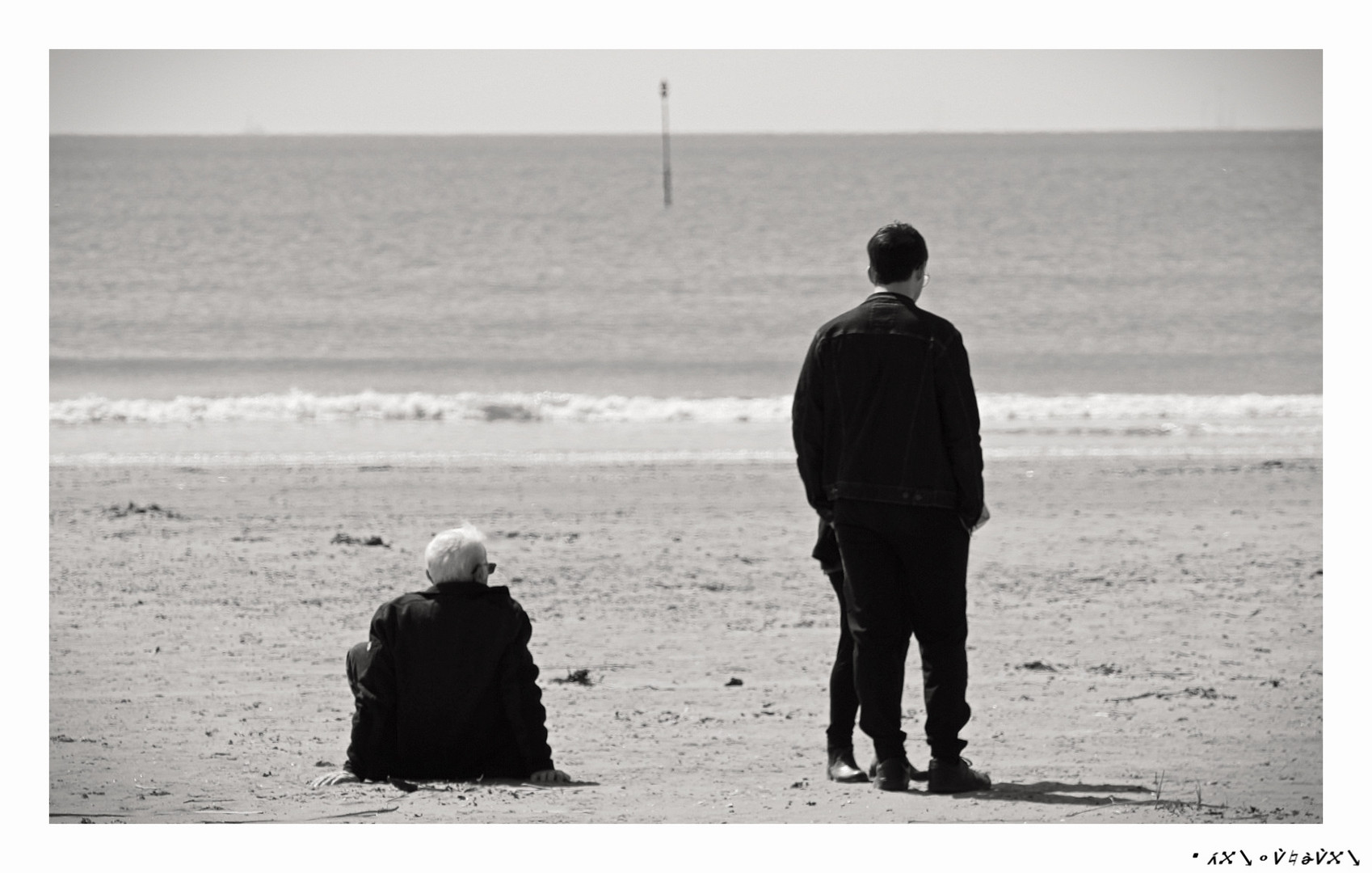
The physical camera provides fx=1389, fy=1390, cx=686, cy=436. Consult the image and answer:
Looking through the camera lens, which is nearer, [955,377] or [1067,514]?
[955,377]

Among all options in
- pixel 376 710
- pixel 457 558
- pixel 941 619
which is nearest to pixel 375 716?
pixel 376 710

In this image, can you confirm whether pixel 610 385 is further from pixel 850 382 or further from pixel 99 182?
pixel 99 182

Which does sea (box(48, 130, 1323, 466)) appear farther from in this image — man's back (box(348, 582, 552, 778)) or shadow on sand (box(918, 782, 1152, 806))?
shadow on sand (box(918, 782, 1152, 806))

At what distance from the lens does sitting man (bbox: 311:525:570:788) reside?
160 inches

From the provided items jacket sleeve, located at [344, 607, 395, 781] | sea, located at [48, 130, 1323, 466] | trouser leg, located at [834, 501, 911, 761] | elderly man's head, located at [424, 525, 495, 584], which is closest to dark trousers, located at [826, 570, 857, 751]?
trouser leg, located at [834, 501, 911, 761]

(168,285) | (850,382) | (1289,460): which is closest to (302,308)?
(168,285)

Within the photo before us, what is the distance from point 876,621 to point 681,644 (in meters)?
2.58

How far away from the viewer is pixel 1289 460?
12203 millimetres

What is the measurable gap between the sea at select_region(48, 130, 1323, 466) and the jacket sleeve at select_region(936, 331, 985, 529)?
309 inches

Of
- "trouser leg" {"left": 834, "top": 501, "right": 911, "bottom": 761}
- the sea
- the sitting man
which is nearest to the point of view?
"trouser leg" {"left": 834, "top": 501, "right": 911, "bottom": 761}

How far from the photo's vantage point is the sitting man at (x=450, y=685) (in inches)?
160

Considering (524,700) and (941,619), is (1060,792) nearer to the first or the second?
(941,619)

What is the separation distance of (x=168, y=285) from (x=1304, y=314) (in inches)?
976

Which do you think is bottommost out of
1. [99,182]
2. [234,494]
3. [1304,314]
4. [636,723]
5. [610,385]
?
[636,723]
